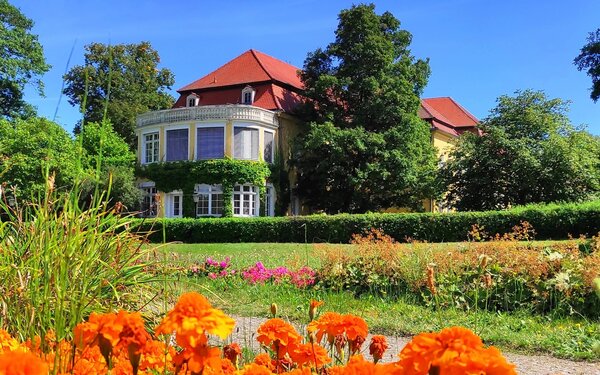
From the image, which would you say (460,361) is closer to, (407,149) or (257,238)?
(257,238)

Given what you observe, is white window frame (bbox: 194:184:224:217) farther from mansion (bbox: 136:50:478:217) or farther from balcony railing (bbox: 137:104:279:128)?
balcony railing (bbox: 137:104:279:128)

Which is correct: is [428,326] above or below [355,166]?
below

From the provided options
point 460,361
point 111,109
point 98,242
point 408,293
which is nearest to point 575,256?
point 408,293

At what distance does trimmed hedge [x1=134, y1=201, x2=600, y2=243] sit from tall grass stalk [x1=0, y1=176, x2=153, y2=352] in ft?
48.8

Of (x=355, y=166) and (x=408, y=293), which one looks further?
(x=355, y=166)

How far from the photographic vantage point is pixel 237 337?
16.7ft

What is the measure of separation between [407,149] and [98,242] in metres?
27.2

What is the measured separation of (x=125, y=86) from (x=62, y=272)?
1609 inches

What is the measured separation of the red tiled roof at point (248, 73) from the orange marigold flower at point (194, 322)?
105ft

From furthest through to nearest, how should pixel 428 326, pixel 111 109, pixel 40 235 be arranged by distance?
1. pixel 111 109
2. pixel 428 326
3. pixel 40 235

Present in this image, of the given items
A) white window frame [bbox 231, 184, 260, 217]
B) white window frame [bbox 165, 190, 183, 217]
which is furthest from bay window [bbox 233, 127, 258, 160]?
white window frame [bbox 165, 190, 183, 217]

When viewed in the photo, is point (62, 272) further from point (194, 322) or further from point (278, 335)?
point (194, 322)

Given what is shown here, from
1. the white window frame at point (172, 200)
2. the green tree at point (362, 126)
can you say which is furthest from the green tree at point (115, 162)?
the green tree at point (362, 126)

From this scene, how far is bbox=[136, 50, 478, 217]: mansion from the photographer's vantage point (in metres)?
29.7
